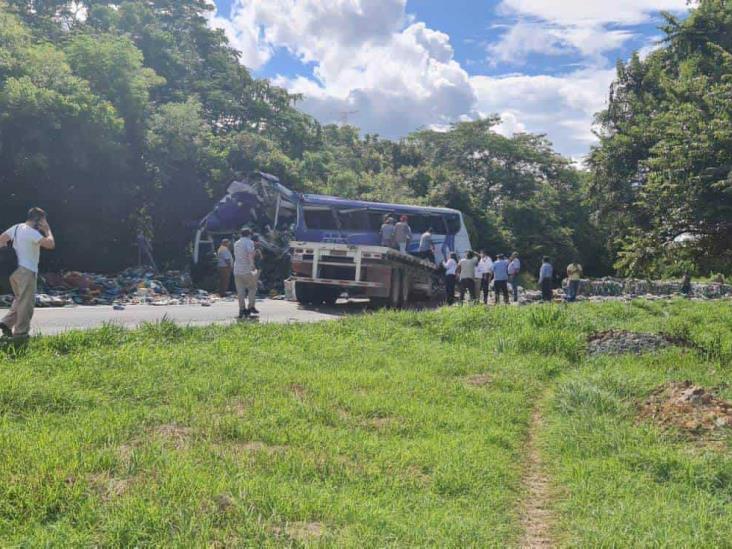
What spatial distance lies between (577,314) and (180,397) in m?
9.85

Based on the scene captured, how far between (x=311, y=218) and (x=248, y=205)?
337 centimetres

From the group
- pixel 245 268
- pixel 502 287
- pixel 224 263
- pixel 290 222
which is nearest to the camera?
pixel 245 268

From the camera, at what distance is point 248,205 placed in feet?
73.0

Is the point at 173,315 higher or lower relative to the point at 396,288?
lower

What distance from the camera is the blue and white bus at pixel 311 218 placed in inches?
768

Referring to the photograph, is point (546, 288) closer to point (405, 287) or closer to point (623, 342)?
point (405, 287)

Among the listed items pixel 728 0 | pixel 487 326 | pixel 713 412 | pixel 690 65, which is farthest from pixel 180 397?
pixel 728 0

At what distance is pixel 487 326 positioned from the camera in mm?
12828

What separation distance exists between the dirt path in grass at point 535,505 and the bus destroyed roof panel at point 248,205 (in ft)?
54.9

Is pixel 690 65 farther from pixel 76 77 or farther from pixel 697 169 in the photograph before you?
A: pixel 76 77

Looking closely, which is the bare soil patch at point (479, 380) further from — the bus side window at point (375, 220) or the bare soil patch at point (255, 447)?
the bus side window at point (375, 220)

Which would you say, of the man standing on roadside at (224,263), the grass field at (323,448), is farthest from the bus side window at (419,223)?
the grass field at (323,448)

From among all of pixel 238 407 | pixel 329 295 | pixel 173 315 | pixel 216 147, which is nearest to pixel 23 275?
pixel 238 407

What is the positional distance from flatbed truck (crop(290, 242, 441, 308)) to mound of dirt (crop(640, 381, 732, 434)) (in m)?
8.21
